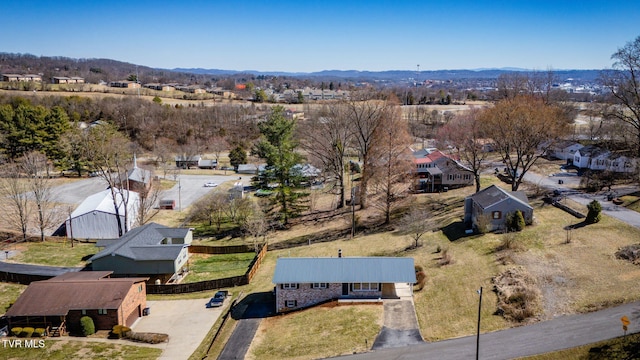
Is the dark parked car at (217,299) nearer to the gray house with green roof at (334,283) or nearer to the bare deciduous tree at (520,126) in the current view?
the gray house with green roof at (334,283)

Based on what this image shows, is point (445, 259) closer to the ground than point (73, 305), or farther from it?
farther from it

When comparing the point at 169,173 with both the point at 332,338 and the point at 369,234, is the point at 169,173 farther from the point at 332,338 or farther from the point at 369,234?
the point at 332,338

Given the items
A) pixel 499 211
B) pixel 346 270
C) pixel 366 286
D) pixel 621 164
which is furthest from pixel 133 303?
pixel 621 164

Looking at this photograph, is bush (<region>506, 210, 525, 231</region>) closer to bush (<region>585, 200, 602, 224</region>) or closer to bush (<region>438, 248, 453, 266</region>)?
bush (<region>585, 200, 602, 224</region>)

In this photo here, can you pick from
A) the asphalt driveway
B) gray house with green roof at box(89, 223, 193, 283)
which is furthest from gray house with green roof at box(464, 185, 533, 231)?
gray house with green roof at box(89, 223, 193, 283)

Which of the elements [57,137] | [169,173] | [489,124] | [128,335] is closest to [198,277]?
[128,335]

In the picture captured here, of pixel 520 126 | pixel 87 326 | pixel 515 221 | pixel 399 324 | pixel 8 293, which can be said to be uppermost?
pixel 520 126

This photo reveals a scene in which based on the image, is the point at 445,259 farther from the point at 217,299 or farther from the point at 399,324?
the point at 217,299
